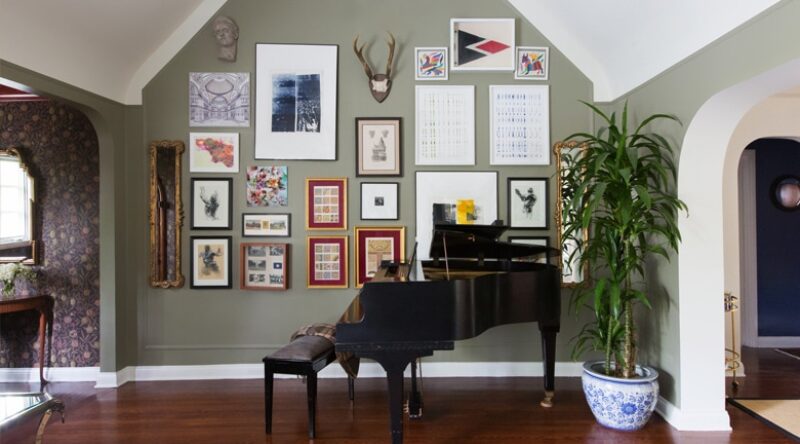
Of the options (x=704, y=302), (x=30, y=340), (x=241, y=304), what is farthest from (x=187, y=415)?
(x=704, y=302)

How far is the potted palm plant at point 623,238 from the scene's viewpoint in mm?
2688

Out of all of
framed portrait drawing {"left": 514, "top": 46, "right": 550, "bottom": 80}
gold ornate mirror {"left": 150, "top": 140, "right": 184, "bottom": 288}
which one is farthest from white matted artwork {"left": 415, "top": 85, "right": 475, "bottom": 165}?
gold ornate mirror {"left": 150, "top": 140, "right": 184, "bottom": 288}

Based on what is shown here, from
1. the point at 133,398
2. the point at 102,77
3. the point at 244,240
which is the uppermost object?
the point at 102,77

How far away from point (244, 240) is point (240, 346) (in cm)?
93

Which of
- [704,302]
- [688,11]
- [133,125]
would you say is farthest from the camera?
[133,125]

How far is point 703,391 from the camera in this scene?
2.76 m

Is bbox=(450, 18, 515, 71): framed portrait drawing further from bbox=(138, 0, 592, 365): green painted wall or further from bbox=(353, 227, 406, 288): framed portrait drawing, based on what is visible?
bbox=(353, 227, 406, 288): framed portrait drawing

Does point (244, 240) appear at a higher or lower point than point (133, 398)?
higher

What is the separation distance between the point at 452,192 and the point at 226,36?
2361mm

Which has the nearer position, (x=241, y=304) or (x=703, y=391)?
(x=703, y=391)

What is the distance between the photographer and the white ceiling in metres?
2.55

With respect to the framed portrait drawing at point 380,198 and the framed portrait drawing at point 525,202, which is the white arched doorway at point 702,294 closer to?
the framed portrait drawing at point 525,202

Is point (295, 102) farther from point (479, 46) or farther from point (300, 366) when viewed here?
point (300, 366)

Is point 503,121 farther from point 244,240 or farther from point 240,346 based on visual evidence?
point 240,346
